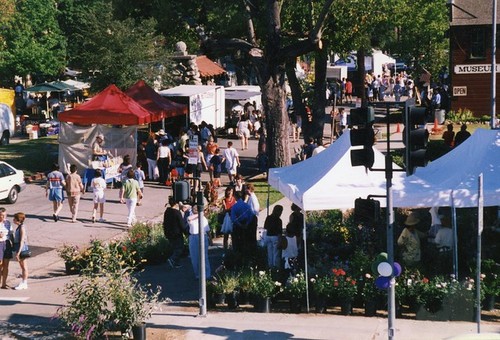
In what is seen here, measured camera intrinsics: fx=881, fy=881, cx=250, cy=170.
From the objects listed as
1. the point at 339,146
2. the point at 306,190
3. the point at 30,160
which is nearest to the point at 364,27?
the point at 30,160

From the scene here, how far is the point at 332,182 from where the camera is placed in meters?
15.7

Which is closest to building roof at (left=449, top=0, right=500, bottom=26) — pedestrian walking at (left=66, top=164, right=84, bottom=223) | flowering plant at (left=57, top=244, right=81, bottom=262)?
pedestrian walking at (left=66, top=164, right=84, bottom=223)

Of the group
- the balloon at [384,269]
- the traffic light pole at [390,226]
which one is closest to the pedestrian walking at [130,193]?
the traffic light pole at [390,226]

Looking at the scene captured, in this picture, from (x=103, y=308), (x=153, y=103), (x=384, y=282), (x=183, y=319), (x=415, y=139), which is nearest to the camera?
(x=415, y=139)

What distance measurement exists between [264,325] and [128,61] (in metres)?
25.2

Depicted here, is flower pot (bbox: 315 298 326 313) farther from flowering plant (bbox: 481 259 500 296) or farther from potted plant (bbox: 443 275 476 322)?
flowering plant (bbox: 481 259 500 296)

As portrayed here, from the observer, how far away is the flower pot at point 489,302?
14.3 m

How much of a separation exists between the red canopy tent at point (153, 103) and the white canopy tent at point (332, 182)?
565 inches

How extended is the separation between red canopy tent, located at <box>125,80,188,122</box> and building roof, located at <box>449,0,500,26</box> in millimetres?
17254

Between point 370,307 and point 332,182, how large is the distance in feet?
8.01

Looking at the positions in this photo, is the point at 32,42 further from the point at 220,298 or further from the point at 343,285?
the point at 343,285

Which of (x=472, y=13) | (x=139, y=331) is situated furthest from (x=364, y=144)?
(x=472, y=13)

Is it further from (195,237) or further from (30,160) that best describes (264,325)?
(30,160)

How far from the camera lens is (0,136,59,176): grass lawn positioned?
32.0 metres
